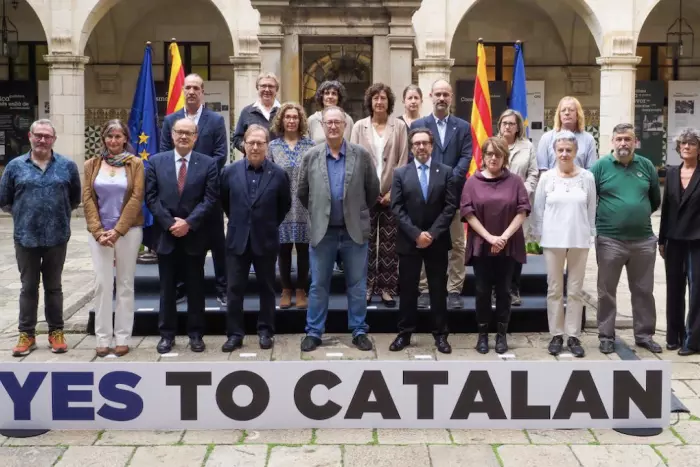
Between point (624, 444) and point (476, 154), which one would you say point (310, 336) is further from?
point (476, 154)

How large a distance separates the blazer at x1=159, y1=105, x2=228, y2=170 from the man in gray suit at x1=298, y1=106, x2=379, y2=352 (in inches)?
36.1

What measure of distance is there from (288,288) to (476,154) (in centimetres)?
311

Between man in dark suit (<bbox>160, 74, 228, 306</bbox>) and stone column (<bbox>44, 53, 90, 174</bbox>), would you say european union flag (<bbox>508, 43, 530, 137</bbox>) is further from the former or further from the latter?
A: stone column (<bbox>44, 53, 90, 174</bbox>)

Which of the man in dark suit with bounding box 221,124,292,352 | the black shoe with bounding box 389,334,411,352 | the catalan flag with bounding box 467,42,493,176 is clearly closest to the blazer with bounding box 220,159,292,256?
the man in dark suit with bounding box 221,124,292,352

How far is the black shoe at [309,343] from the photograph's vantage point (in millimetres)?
7066

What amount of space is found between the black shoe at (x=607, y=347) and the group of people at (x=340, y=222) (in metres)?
0.01

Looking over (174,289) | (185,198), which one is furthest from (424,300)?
(185,198)

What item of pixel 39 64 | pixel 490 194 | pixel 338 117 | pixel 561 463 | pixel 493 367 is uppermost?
pixel 39 64

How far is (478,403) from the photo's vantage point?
17.7ft

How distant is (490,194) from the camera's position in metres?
6.94

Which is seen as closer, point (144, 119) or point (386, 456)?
point (386, 456)

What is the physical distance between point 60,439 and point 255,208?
91.0 inches

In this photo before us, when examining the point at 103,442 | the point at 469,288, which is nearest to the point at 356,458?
the point at 103,442

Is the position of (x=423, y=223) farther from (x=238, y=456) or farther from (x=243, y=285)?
(x=238, y=456)
